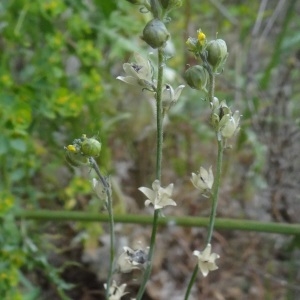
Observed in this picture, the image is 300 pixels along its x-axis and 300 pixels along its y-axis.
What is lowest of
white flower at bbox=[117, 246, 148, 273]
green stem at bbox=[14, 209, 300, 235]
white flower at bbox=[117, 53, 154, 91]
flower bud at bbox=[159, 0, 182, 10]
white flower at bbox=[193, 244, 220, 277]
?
green stem at bbox=[14, 209, 300, 235]

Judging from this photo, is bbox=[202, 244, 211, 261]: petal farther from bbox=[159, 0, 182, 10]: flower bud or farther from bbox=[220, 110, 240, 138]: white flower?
bbox=[159, 0, 182, 10]: flower bud

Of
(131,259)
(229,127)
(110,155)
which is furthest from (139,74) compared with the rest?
(110,155)

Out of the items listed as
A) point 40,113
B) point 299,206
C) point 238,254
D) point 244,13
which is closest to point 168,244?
point 238,254

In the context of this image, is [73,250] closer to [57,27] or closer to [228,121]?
[57,27]

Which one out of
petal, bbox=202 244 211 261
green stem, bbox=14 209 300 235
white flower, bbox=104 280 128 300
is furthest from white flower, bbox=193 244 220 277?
green stem, bbox=14 209 300 235

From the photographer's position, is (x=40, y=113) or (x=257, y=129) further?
(x=257, y=129)
